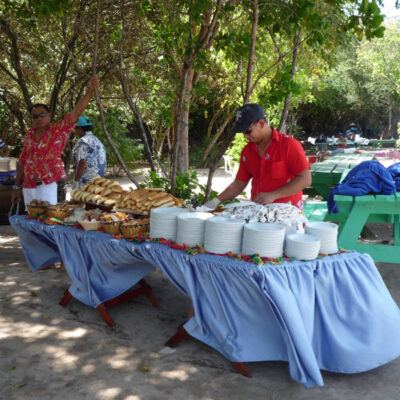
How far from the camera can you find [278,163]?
3217mm

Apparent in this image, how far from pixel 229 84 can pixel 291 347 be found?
→ 8160 mm

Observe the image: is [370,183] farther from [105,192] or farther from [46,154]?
[46,154]

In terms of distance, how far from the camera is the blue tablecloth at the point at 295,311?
7.68 ft

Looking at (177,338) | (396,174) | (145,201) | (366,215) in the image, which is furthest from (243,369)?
(396,174)

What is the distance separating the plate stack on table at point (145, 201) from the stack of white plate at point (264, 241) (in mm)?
1096

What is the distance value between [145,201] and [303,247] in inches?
62.3

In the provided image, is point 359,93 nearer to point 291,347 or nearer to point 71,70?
point 71,70

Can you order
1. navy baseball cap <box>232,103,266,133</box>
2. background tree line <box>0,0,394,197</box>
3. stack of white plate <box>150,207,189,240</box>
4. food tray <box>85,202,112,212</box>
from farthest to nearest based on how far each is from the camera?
background tree line <box>0,0,394,197</box>, food tray <box>85,202,112,212</box>, navy baseball cap <box>232,103,266,133</box>, stack of white plate <box>150,207,189,240</box>

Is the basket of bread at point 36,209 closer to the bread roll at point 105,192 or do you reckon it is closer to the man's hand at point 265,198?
the bread roll at point 105,192

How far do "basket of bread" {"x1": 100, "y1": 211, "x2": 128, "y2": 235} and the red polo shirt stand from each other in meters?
1.20

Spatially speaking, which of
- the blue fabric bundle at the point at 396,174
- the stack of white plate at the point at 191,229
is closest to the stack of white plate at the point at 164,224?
the stack of white plate at the point at 191,229

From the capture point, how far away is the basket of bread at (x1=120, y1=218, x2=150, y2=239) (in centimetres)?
308

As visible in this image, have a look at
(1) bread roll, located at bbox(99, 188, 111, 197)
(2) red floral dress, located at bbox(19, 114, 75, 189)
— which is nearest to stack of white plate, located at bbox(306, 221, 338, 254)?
(1) bread roll, located at bbox(99, 188, 111, 197)

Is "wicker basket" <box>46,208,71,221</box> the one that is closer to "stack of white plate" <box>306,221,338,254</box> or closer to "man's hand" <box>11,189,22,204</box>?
"man's hand" <box>11,189,22,204</box>
